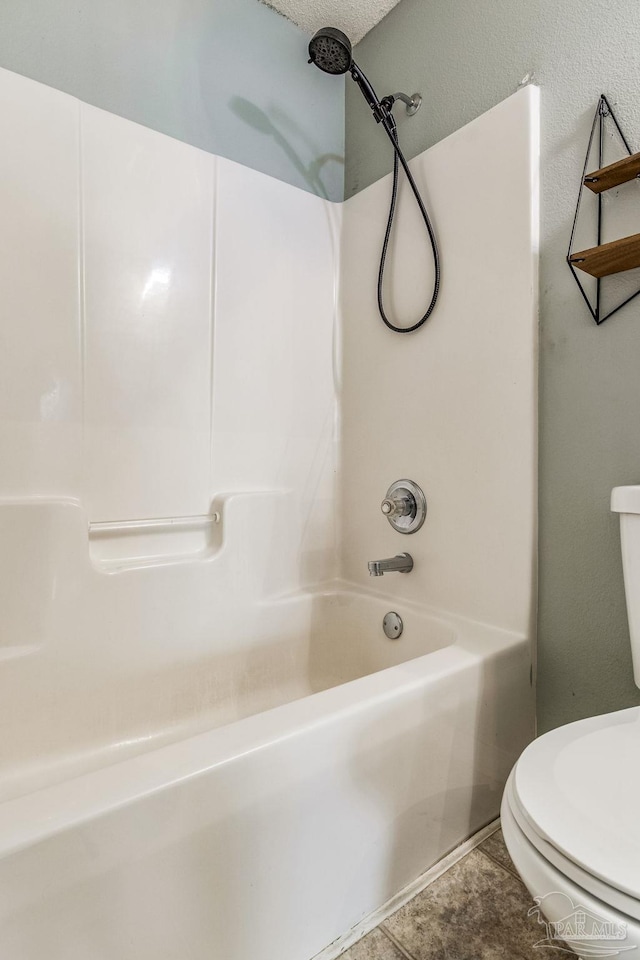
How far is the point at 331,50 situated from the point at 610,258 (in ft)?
3.14

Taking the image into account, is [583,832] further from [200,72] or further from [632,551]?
[200,72]

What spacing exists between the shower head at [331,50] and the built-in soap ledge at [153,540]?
1.27 metres

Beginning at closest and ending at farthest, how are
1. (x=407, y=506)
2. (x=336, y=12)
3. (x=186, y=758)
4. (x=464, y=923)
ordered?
1. (x=186, y=758)
2. (x=464, y=923)
3. (x=407, y=506)
4. (x=336, y=12)

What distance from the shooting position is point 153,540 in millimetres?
1416

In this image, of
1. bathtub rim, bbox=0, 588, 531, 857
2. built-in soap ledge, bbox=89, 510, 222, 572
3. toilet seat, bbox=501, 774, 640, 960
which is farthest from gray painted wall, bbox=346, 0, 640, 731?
built-in soap ledge, bbox=89, 510, 222, 572

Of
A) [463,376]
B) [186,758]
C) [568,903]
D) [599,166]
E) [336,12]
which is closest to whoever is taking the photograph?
[568,903]

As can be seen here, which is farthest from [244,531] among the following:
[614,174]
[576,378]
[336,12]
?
[336,12]

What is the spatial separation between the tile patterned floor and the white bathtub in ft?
0.15

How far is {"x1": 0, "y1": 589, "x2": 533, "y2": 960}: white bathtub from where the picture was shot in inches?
24.9

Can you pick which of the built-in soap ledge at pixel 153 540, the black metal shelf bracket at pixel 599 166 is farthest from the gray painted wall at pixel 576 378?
the built-in soap ledge at pixel 153 540

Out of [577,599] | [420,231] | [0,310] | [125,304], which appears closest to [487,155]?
[420,231]

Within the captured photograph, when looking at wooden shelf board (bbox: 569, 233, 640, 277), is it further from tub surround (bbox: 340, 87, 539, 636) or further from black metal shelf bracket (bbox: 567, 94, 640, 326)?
tub surround (bbox: 340, 87, 539, 636)

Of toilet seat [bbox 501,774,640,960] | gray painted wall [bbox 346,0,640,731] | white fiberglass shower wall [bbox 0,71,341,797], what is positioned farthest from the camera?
white fiberglass shower wall [bbox 0,71,341,797]

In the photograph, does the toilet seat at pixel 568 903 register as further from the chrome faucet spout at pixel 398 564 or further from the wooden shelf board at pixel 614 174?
the wooden shelf board at pixel 614 174
